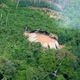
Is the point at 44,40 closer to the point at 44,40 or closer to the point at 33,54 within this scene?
the point at 44,40

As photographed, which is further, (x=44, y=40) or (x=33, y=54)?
(x=44, y=40)

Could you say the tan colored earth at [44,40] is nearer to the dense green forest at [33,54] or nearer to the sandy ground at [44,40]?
the sandy ground at [44,40]

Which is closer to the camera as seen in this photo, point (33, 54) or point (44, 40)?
point (33, 54)

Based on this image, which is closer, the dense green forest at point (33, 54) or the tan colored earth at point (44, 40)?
the dense green forest at point (33, 54)

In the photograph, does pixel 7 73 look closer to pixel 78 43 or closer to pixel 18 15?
pixel 78 43

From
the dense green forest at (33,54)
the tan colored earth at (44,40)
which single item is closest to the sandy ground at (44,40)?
the tan colored earth at (44,40)

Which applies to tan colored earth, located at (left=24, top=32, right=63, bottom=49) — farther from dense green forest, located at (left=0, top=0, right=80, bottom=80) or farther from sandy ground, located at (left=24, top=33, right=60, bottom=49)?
dense green forest, located at (left=0, top=0, right=80, bottom=80)

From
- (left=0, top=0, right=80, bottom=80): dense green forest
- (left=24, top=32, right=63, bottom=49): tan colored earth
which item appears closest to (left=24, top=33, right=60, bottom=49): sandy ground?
(left=24, top=32, right=63, bottom=49): tan colored earth

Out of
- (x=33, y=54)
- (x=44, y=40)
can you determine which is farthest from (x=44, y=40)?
(x=33, y=54)
